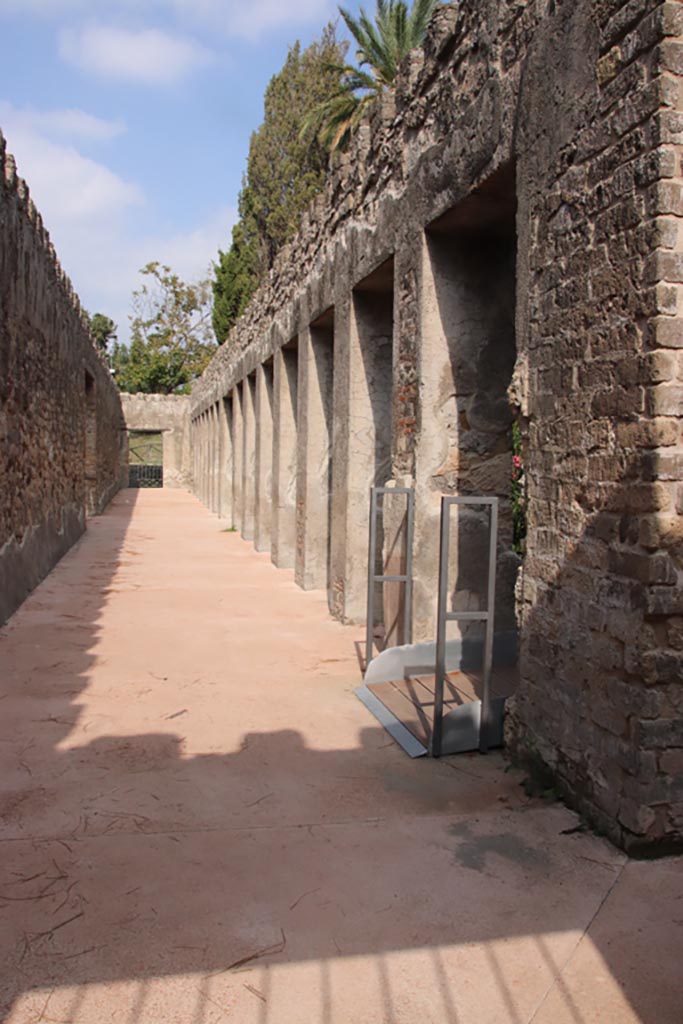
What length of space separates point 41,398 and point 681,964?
336 inches

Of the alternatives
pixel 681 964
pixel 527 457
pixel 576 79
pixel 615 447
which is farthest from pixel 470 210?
pixel 681 964

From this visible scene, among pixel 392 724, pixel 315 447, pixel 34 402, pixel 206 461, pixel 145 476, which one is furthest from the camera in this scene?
pixel 145 476

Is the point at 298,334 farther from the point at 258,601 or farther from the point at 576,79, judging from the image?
the point at 576,79

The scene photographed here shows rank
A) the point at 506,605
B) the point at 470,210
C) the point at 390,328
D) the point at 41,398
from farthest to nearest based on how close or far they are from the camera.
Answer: the point at 41,398 → the point at 390,328 → the point at 506,605 → the point at 470,210

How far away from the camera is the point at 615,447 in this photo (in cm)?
321

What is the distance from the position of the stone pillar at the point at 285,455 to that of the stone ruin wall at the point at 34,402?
113 inches

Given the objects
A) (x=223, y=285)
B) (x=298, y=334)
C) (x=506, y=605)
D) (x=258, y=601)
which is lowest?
(x=258, y=601)

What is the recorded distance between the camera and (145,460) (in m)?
40.3

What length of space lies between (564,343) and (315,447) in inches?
227

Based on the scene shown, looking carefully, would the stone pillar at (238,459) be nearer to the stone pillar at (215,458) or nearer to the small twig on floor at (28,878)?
the stone pillar at (215,458)

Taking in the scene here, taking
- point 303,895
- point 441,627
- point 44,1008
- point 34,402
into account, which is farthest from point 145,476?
point 44,1008

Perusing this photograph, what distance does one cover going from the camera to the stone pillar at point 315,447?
9.13 meters

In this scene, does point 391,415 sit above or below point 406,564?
above

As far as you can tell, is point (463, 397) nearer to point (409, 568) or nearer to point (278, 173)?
point (409, 568)
